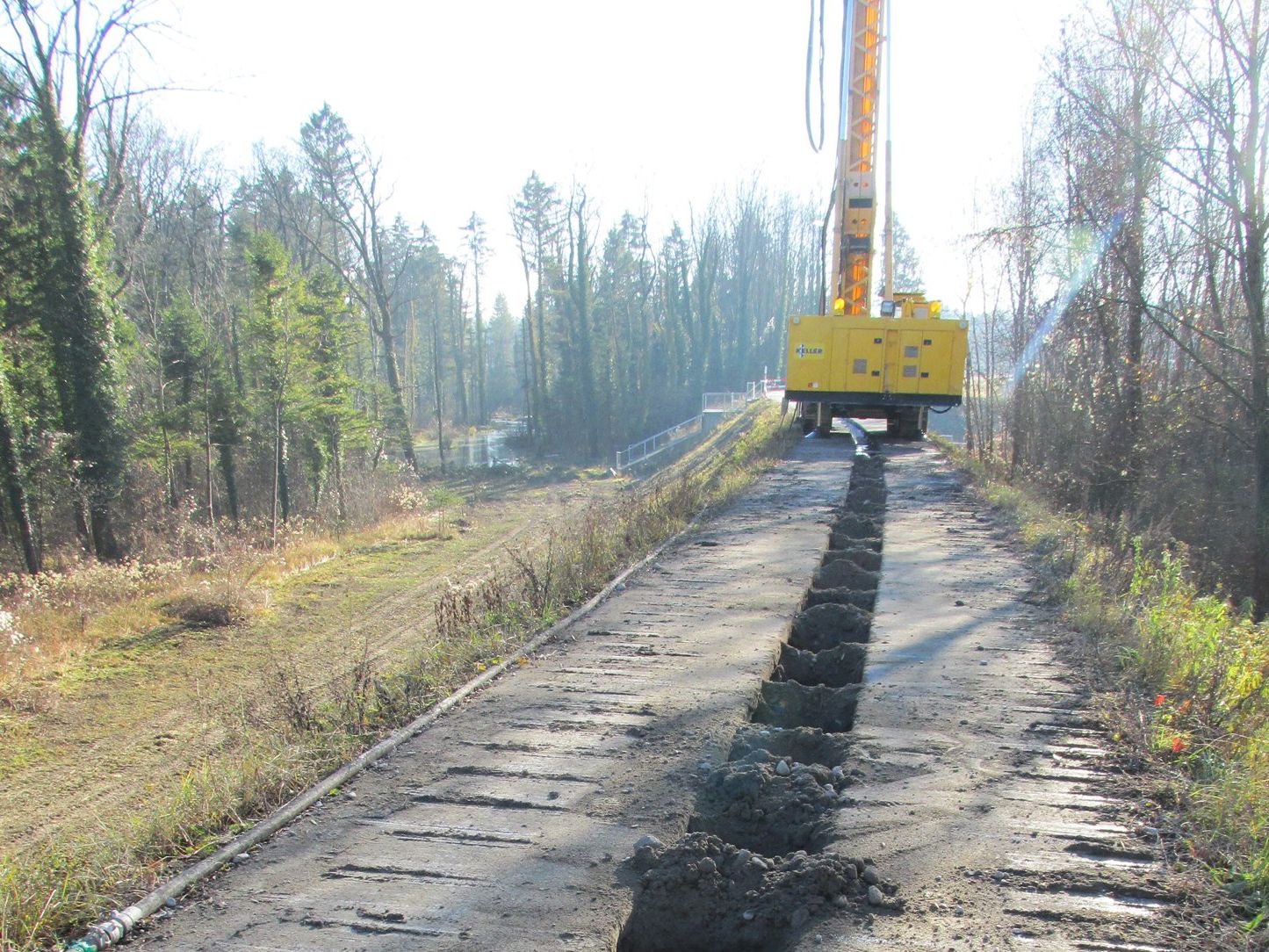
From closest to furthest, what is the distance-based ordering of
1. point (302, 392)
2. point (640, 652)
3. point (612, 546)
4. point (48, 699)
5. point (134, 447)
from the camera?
point (640, 652), point (612, 546), point (48, 699), point (134, 447), point (302, 392)

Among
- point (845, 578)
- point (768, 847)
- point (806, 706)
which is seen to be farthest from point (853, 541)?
point (768, 847)

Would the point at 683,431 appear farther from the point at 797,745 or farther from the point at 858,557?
the point at 797,745

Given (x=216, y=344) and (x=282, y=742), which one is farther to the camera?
(x=216, y=344)

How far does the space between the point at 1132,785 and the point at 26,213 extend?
22.7 meters

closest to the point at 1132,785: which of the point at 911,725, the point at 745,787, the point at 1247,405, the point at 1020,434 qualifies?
the point at 911,725

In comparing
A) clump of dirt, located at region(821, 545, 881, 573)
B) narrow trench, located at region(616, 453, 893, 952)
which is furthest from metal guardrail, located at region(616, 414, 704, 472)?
narrow trench, located at region(616, 453, 893, 952)

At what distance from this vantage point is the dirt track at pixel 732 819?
2.95 metres

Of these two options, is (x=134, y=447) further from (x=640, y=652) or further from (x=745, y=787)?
(x=745, y=787)

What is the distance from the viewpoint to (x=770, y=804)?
3814mm

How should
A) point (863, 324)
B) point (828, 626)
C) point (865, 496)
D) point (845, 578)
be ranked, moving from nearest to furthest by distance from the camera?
point (828, 626) → point (845, 578) → point (865, 496) → point (863, 324)

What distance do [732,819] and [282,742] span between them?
2.56 m

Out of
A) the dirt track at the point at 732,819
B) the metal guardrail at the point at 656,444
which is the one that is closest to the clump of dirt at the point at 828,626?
the dirt track at the point at 732,819

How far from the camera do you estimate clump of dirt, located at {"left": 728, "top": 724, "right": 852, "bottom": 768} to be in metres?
4.35

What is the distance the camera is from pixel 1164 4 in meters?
11.4
